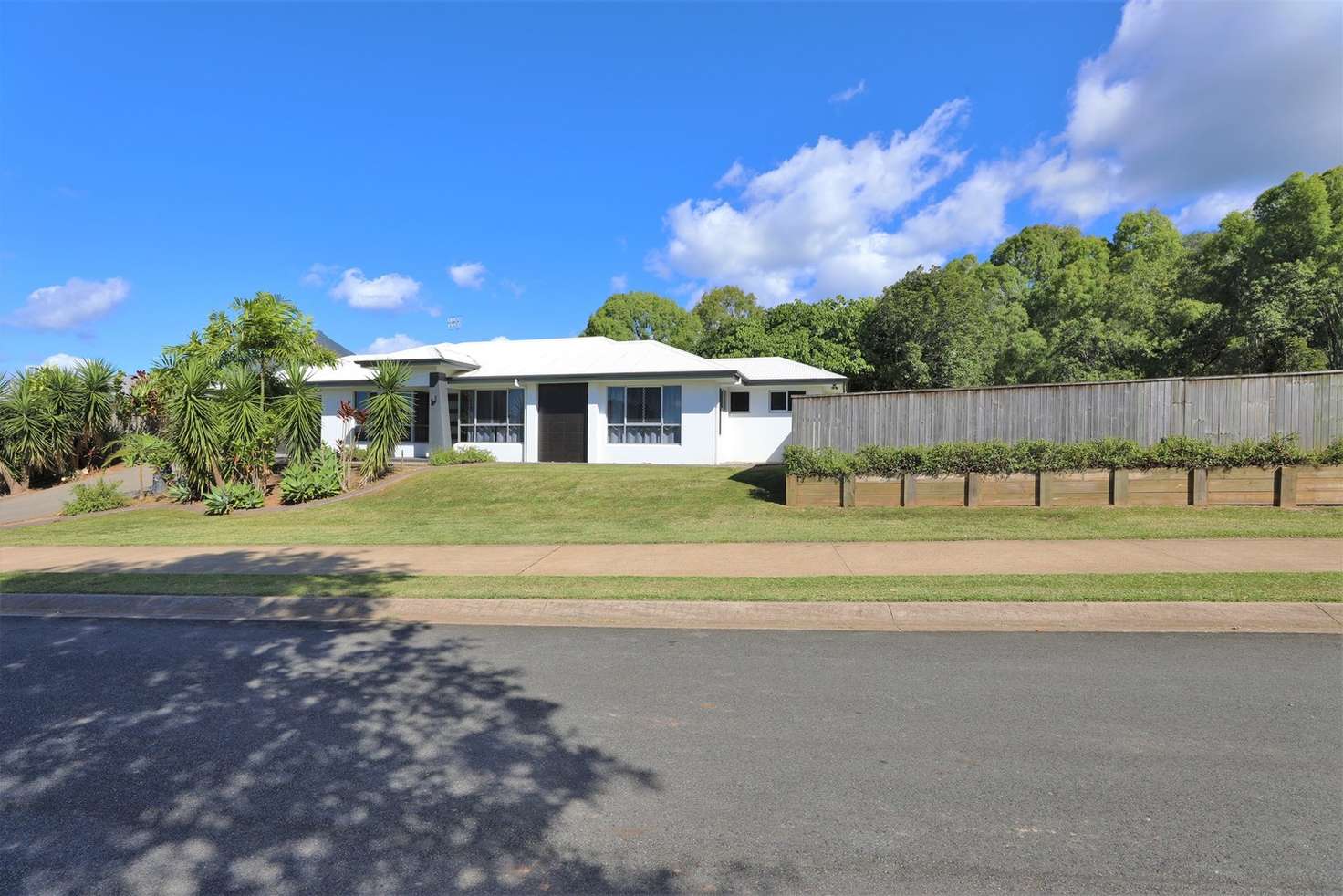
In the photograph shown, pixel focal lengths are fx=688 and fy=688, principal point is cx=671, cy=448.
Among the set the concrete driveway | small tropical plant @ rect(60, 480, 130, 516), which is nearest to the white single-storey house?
small tropical plant @ rect(60, 480, 130, 516)

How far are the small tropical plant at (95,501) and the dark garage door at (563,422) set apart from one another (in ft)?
37.0

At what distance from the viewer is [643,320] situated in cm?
5103

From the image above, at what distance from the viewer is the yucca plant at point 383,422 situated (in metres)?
18.8

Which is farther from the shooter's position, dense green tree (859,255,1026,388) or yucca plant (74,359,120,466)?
dense green tree (859,255,1026,388)

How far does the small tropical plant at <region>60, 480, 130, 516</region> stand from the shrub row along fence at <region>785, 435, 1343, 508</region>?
1664 cm

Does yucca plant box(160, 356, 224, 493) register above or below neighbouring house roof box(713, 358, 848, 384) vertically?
below

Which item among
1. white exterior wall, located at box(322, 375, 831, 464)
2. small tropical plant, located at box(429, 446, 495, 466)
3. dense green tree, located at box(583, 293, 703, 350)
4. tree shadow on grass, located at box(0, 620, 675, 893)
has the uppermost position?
dense green tree, located at box(583, 293, 703, 350)

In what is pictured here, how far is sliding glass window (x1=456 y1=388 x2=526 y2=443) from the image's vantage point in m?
23.8

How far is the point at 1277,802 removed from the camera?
10.4 ft

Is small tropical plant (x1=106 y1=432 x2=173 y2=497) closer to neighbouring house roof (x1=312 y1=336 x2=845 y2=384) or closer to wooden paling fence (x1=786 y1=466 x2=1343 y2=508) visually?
neighbouring house roof (x1=312 y1=336 x2=845 y2=384)

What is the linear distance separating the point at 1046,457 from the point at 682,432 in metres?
11.5

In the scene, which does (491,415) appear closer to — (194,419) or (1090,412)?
(194,419)

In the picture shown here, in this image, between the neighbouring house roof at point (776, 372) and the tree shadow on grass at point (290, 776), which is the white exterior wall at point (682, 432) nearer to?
the neighbouring house roof at point (776, 372)

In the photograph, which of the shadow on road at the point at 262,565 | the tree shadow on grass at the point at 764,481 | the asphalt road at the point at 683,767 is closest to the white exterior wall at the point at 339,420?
the tree shadow on grass at the point at 764,481
